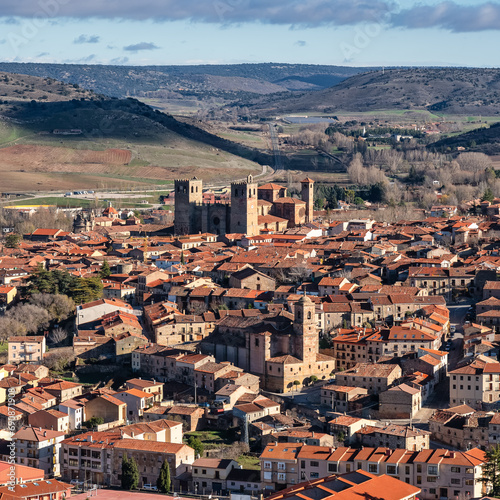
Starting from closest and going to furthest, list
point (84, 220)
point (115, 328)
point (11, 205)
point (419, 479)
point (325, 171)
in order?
point (419, 479), point (115, 328), point (84, 220), point (11, 205), point (325, 171)

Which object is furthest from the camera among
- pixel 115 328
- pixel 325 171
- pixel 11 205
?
pixel 325 171

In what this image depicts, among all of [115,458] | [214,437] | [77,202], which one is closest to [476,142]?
[77,202]

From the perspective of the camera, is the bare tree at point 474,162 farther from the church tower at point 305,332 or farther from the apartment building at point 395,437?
the apartment building at point 395,437

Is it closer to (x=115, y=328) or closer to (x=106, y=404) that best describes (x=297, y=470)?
(x=106, y=404)

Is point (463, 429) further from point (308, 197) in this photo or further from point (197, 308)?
point (308, 197)

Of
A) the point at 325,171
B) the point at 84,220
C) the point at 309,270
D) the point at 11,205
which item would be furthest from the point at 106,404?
the point at 325,171

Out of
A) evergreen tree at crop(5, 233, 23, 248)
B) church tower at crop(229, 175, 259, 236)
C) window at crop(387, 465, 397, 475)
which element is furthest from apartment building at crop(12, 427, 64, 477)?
church tower at crop(229, 175, 259, 236)

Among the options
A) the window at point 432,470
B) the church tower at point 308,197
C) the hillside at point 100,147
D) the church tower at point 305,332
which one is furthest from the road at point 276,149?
the window at point 432,470
